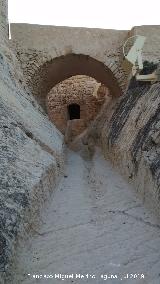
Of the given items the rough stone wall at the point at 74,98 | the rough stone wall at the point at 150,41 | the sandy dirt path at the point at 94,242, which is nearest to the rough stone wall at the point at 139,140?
the sandy dirt path at the point at 94,242

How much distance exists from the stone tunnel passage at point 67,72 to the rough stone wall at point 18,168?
249 cm

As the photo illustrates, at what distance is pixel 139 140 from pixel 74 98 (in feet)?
31.2

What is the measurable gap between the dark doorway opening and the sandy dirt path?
997 cm

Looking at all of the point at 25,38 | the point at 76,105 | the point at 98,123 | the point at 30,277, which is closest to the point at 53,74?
the point at 25,38

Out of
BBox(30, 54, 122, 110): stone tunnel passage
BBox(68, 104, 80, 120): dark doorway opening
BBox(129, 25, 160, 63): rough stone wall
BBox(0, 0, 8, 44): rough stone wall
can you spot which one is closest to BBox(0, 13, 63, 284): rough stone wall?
BBox(0, 0, 8, 44): rough stone wall

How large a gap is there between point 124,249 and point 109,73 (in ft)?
24.2

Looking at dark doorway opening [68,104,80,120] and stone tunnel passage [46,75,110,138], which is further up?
stone tunnel passage [46,75,110,138]

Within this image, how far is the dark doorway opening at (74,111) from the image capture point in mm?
15894

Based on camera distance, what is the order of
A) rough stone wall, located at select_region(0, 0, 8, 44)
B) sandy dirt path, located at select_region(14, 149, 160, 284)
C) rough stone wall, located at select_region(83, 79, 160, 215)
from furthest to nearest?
rough stone wall, located at select_region(0, 0, 8, 44), rough stone wall, located at select_region(83, 79, 160, 215), sandy dirt path, located at select_region(14, 149, 160, 284)

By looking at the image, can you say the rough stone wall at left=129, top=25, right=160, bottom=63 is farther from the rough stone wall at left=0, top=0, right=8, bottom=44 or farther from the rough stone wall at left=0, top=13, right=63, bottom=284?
the rough stone wall at left=0, top=13, right=63, bottom=284

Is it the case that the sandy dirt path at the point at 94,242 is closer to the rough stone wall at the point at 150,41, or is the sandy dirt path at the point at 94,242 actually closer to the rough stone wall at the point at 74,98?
the rough stone wall at the point at 150,41

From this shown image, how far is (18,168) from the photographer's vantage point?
15.1 feet

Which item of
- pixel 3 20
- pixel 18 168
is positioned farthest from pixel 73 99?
pixel 18 168

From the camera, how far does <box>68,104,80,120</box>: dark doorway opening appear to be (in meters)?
15.9
